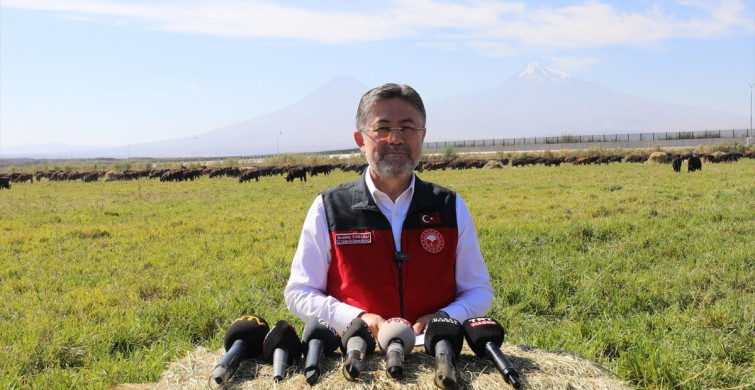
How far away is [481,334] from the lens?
7.90ft

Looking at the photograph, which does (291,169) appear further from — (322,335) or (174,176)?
(322,335)

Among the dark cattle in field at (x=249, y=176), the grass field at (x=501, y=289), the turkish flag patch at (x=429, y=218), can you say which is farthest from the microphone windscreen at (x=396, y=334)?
the dark cattle in field at (x=249, y=176)

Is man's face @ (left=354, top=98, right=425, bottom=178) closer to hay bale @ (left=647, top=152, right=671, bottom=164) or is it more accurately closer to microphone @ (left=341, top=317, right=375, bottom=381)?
microphone @ (left=341, top=317, right=375, bottom=381)

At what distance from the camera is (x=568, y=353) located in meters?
2.73

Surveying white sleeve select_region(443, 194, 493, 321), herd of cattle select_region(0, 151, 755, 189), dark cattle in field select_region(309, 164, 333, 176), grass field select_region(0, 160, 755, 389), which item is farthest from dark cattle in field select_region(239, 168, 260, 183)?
white sleeve select_region(443, 194, 493, 321)

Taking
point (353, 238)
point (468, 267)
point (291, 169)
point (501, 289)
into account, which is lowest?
point (501, 289)

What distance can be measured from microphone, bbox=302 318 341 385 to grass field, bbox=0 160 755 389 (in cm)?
227

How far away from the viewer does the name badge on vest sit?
2893mm

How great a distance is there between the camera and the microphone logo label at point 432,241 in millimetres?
2910

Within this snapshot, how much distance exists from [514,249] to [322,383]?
7138 millimetres

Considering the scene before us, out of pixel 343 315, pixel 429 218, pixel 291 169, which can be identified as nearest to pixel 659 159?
pixel 291 169

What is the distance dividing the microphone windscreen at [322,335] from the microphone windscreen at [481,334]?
0.59 m

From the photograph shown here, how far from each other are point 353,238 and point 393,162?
45 centimetres

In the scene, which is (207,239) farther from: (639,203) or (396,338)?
(639,203)
